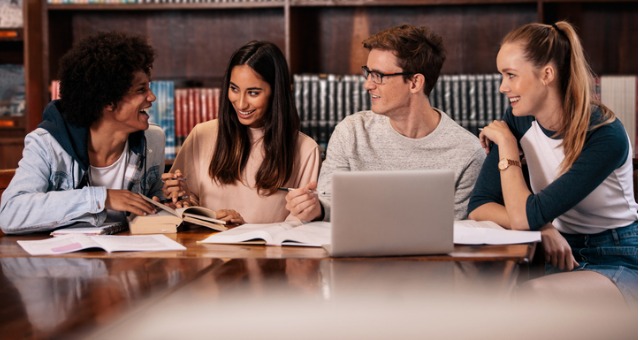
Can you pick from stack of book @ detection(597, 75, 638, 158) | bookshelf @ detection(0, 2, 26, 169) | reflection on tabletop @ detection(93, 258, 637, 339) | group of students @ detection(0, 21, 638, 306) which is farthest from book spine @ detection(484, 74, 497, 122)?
bookshelf @ detection(0, 2, 26, 169)

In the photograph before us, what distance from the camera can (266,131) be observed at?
2672 millimetres

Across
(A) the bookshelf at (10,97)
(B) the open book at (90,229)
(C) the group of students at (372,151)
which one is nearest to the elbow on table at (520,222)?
(C) the group of students at (372,151)

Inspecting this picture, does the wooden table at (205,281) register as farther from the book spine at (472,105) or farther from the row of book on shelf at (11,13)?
the row of book on shelf at (11,13)

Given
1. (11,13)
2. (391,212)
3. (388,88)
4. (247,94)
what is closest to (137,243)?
(391,212)

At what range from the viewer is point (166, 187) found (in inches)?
93.3

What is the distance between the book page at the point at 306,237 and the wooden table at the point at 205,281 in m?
0.04

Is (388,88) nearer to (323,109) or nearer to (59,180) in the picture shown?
(323,109)

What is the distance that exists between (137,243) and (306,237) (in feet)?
1.27

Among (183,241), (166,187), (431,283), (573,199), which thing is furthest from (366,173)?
(166,187)

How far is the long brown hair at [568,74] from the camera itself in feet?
6.86

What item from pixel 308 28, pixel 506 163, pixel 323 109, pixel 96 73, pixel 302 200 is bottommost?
pixel 302 200

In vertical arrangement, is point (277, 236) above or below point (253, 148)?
below

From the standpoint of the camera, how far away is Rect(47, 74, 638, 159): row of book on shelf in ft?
11.2

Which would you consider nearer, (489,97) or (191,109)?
(489,97)
